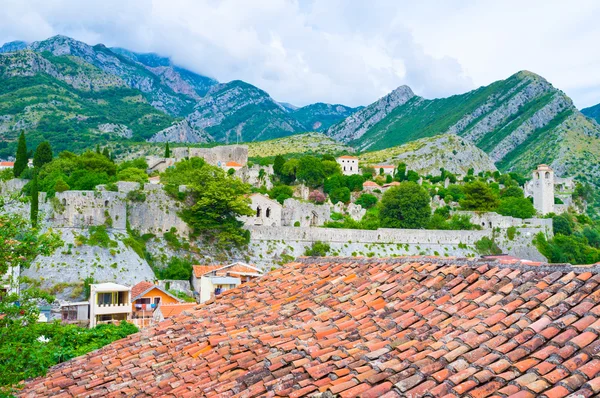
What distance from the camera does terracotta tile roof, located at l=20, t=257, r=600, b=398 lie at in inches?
189

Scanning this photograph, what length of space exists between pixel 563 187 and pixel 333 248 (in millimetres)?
78445

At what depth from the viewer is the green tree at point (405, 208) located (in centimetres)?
6806

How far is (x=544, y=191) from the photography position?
9056cm

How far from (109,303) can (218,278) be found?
23.5 feet

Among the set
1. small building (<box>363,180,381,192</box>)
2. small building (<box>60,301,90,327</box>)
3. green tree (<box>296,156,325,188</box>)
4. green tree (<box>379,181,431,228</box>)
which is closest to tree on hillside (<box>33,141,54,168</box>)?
small building (<box>60,301,90,327</box>)

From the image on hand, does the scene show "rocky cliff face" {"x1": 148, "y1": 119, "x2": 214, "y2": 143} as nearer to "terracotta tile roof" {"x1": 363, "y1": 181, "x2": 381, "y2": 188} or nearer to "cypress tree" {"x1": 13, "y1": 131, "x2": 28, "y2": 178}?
"terracotta tile roof" {"x1": 363, "y1": 181, "x2": 381, "y2": 188}

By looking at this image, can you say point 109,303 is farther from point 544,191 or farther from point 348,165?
point 544,191

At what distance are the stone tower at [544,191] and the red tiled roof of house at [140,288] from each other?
69335mm

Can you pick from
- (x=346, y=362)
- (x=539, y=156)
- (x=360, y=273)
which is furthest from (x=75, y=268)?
(x=539, y=156)

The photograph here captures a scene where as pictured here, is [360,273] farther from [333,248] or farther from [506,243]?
[506,243]

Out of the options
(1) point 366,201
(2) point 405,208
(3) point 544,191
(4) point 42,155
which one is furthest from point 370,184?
(4) point 42,155

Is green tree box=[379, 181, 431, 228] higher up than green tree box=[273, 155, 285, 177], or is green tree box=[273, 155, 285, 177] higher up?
green tree box=[273, 155, 285, 177]

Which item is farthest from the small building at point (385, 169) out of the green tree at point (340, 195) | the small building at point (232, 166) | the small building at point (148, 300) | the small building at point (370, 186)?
the small building at point (148, 300)

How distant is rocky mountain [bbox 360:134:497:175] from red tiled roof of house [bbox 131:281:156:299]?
78900 millimetres
